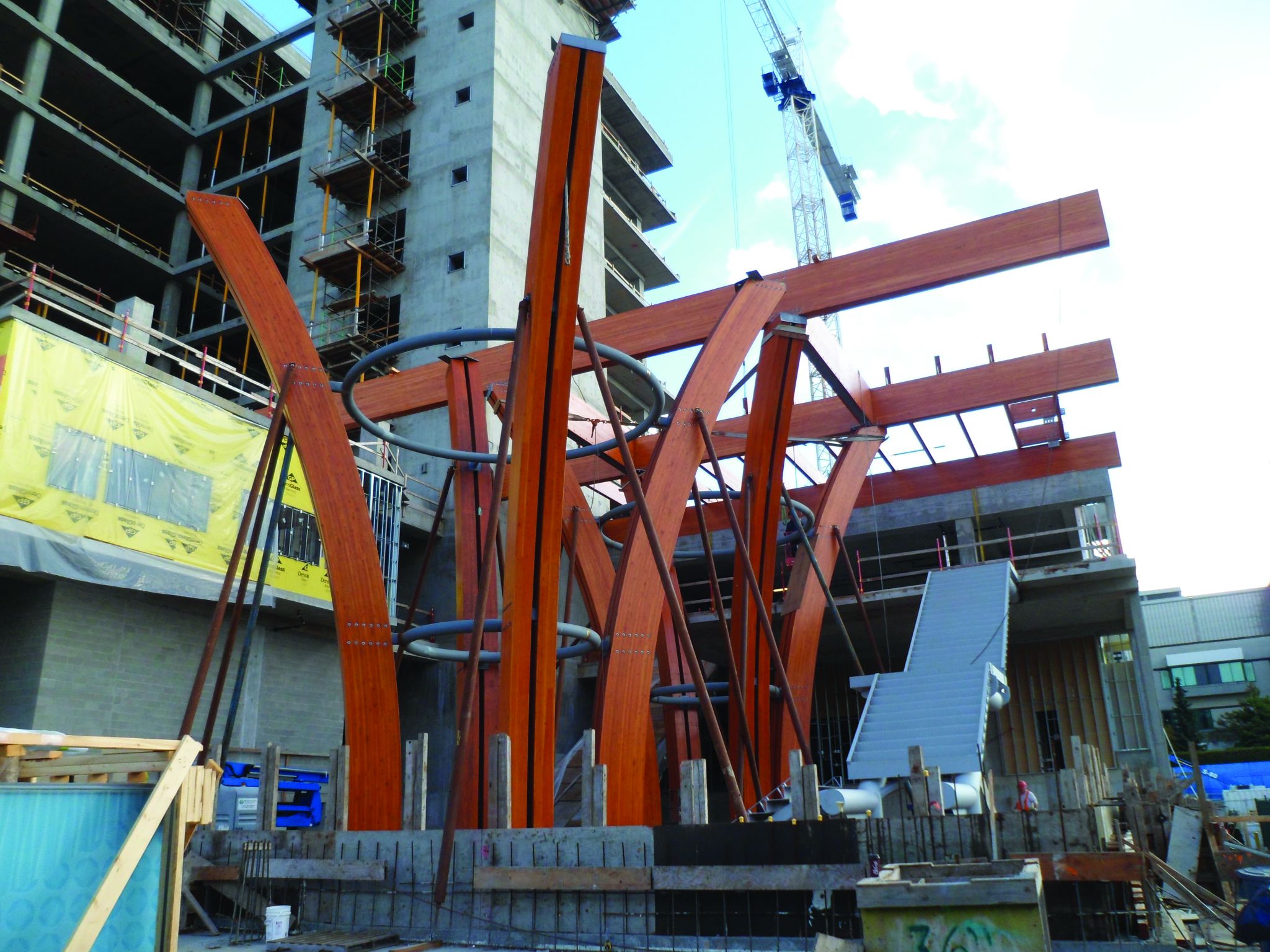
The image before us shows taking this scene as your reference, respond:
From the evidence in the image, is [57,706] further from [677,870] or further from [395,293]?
[395,293]

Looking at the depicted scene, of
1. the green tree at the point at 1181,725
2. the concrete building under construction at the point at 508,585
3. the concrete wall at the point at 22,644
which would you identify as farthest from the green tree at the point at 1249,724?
the concrete wall at the point at 22,644

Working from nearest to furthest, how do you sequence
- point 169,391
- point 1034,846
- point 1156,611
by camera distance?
point 1034,846 → point 169,391 → point 1156,611

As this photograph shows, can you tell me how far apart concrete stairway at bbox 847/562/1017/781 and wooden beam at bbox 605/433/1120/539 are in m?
4.70

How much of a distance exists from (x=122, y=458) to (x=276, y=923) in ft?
38.3

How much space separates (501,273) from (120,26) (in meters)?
21.7

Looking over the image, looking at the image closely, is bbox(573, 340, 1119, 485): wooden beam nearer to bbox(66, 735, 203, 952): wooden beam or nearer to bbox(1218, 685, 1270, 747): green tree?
bbox(66, 735, 203, 952): wooden beam

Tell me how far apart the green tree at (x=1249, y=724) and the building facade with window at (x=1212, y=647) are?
541 centimetres

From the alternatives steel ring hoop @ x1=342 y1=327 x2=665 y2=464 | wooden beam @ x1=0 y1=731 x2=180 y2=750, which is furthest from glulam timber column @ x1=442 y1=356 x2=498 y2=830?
wooden beam @ x1=0 y1=731 x2=180 y2=750

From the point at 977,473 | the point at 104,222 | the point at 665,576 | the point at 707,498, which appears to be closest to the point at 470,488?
the point at 665,576

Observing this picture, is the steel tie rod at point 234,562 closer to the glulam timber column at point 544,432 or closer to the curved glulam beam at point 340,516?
the curved glulam beam at point 340,516

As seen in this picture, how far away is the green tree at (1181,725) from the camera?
51219 millimetres

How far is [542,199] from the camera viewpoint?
41.8 ft

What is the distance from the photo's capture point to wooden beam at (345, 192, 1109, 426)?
59.0 ft

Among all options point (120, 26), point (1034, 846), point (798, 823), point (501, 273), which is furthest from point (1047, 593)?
point (120, 26)
